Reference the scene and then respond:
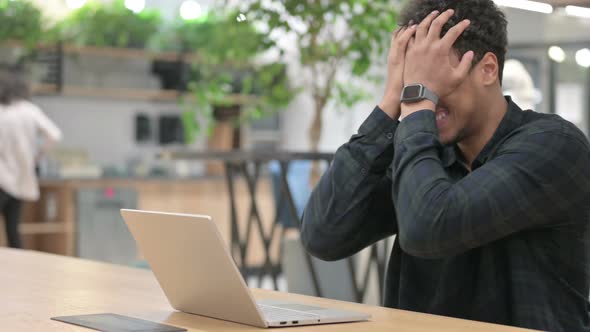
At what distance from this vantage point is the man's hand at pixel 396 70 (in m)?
1.74

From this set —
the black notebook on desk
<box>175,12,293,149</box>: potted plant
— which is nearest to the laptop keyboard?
the black notebook on desk

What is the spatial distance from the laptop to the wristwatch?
407 mm

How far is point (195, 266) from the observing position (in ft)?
4.57

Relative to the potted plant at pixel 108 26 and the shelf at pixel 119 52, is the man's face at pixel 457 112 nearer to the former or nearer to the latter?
the shelf at pixel 119 52

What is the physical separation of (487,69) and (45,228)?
6.01m

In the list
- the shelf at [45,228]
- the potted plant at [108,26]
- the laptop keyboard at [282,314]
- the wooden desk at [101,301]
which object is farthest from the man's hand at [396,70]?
the potted plant at [108,26]

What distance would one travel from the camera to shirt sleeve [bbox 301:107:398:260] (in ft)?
5.84

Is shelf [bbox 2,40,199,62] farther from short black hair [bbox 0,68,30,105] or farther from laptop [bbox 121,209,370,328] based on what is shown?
laptop [bbox 121,209,370,328]

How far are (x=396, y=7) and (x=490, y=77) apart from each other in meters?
2.90

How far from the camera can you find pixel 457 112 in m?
1.70

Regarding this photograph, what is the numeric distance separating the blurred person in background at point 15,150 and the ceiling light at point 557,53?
12.4 ft

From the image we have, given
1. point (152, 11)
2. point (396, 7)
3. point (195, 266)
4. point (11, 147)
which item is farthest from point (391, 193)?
point (152, 11)

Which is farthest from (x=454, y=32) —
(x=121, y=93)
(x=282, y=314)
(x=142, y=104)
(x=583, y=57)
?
(x=142, y=104)

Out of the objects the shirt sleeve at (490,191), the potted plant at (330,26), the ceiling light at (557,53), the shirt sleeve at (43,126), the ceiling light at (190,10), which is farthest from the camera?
the ceiling light at (190,10)
